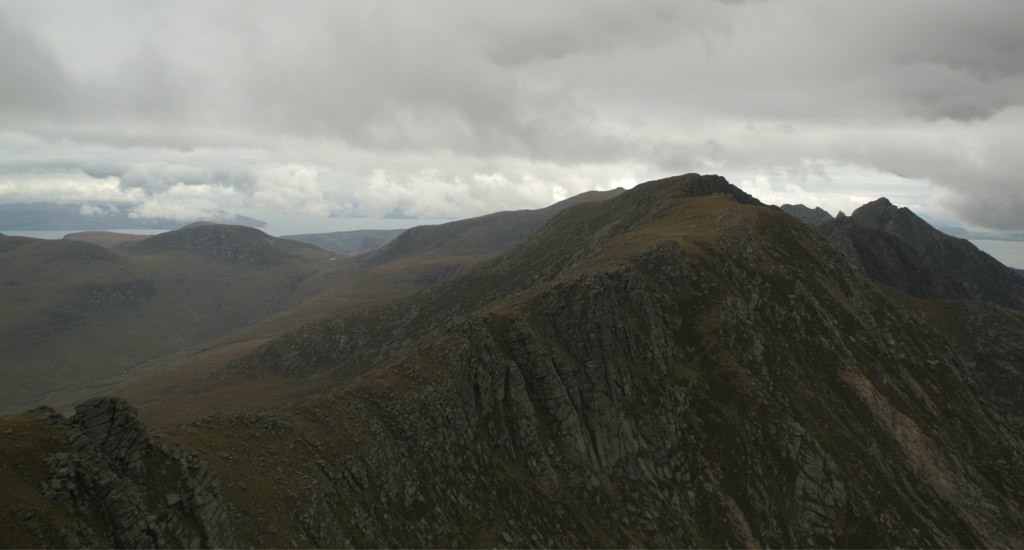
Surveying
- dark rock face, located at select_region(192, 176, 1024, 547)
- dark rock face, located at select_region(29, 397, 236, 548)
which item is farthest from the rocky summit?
dark rock face, located at select_region(192, 176, 1024, 547)

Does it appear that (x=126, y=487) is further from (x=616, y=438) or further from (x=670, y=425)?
(x=670, y=425)

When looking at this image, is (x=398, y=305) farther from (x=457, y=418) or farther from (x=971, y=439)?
(x=971, y=439)

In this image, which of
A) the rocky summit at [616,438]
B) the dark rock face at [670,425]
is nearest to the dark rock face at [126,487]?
the rocky summit at [616,438]

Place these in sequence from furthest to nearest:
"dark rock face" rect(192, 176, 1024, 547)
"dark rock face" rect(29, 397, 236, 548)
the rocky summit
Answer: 1. "dark rock face" rect(192, 176, 1024, 547)
2. the rocky summit
3. "dark rock face" rect(29, 397, 236, 548)

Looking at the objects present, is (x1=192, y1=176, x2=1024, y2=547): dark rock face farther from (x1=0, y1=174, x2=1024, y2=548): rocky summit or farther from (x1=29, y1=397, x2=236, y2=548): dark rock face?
(x1=29, y1=397, x2=236, y2=548): dark rock face

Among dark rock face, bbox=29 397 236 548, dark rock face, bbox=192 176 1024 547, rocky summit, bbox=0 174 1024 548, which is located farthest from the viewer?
dark rock face, bbox=192 176 1024 547
